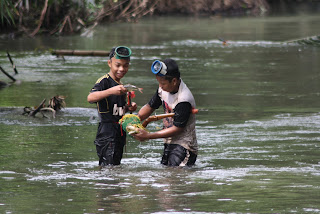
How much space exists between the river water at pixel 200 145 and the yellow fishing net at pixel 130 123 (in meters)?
0.49

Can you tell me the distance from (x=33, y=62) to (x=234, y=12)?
3505 centimetres

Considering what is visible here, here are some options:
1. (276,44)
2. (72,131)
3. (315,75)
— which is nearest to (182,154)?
(72,131)

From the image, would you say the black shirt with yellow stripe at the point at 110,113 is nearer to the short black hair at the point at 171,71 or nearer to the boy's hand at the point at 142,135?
the boy's hand at the point at 142,135

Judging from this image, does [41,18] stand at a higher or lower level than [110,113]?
lower

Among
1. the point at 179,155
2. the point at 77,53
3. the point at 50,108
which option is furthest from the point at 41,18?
the point at 179,155

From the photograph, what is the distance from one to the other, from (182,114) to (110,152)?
845 mm

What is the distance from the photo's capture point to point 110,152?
23.5 ft

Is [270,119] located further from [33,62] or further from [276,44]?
[276,44]

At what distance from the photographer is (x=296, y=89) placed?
14672 mm

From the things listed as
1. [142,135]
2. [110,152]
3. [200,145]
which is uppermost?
[142,135]

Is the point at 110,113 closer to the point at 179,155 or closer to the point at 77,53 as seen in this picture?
the point at 179,155

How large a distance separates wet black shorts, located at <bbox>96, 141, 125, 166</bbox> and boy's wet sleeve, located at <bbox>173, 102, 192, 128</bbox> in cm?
68

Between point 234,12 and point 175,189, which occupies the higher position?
point 175,189

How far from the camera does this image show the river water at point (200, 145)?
19.7ft
